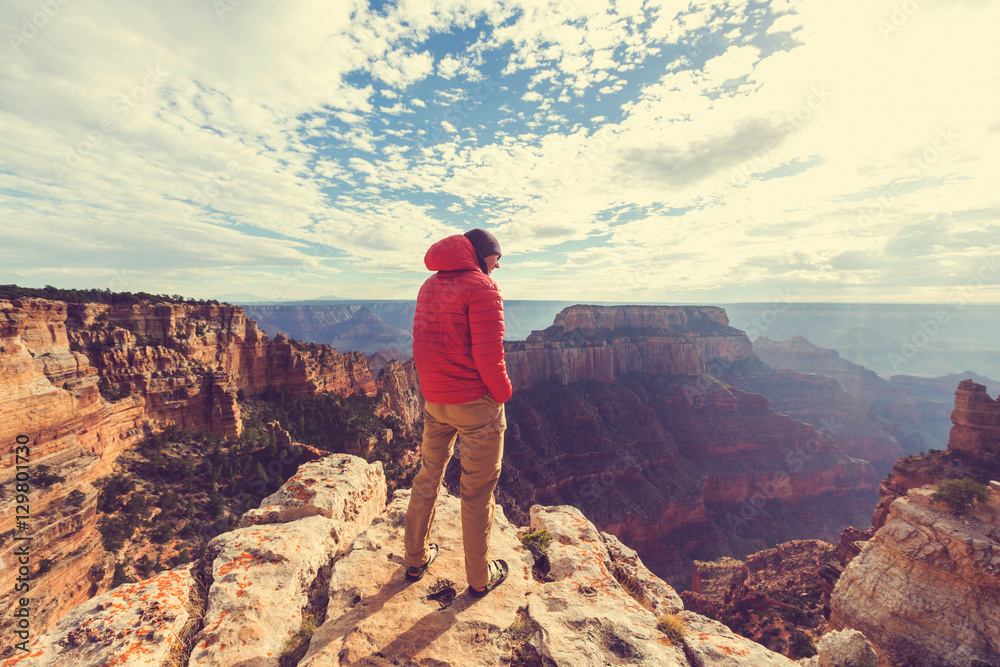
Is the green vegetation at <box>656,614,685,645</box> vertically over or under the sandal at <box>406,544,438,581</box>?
under

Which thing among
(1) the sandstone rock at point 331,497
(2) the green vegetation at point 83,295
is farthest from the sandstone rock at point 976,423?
(2) the green vegetation at point 83,295

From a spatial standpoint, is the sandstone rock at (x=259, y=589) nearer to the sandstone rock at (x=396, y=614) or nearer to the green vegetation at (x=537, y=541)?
the sandstone rock at (x=396, y=614)

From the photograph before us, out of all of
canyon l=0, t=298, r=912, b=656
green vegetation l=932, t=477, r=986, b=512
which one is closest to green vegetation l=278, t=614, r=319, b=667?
canyon l=0, t=298, r=912, b=656

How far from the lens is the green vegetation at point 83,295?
719 inches

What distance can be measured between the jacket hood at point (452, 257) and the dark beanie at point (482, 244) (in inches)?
6.6

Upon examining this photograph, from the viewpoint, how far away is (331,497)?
6621 millimetres

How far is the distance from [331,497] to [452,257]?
215 inches

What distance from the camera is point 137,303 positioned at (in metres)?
21.9

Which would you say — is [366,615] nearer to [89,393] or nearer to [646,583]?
[646,583]

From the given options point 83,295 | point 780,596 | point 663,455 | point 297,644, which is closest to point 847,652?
point 297,644

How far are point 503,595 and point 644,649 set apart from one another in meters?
1.59

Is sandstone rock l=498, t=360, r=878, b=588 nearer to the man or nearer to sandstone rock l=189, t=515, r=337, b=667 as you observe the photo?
sandstone rock l=189, t=515, r=337, b=667

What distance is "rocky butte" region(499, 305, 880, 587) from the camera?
3978cm

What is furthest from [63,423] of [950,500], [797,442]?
[797,442]
